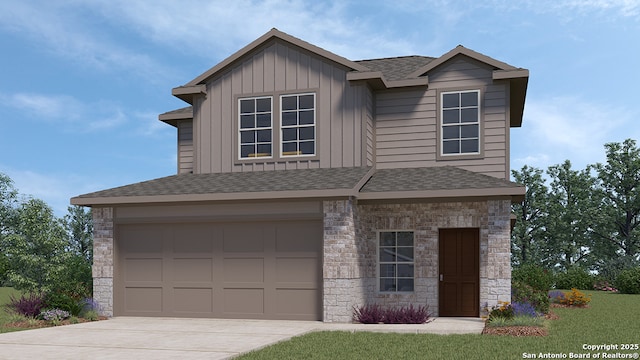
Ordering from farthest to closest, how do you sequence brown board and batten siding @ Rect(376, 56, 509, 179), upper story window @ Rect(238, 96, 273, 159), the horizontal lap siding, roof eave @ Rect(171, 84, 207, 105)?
1. roof eave @ Rect(171, 84, 207, 105)
2. upper story window @ Rect(238, 96, 273, 159)
3. the horizontal lap siding
4. brown board and batten siding @ Rect(376, 56, 509, 179)

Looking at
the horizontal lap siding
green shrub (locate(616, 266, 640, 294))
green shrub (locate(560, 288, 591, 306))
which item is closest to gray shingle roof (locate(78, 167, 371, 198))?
the horizontal lap siding

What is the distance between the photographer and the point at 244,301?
17.0 m

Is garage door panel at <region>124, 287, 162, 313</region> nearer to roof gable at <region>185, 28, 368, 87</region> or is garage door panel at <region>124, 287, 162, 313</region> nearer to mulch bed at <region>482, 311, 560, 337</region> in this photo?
roof gable at <region>185, 28, 368, 87</region>

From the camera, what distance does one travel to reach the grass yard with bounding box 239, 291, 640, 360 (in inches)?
429

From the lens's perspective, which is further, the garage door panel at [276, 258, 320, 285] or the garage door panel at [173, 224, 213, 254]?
the garage door panel at [173, 224, 213, 254]

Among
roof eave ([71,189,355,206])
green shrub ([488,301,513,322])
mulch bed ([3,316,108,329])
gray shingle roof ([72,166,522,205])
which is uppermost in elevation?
gray shingle roof ([72,166,522,205])

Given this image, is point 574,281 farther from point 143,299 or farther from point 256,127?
point 143,299

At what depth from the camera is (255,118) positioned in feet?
64.1

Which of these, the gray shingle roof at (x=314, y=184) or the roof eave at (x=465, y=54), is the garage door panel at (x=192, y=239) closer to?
the gray shingle roof at (x=314, y=184)

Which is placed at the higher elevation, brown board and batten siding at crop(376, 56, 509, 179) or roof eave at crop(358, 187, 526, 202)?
brown board and batten siding at crop(376, 56, 509, 179)

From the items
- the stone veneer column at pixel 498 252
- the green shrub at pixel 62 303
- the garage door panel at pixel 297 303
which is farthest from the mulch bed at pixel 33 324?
the stone veneer column at pixel 498 252

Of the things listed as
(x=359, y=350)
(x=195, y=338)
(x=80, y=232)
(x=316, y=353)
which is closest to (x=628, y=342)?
(x=359, y=350)

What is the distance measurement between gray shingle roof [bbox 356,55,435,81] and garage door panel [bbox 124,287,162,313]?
28.9ft

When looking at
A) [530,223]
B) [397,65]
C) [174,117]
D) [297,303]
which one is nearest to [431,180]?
[297,303]
